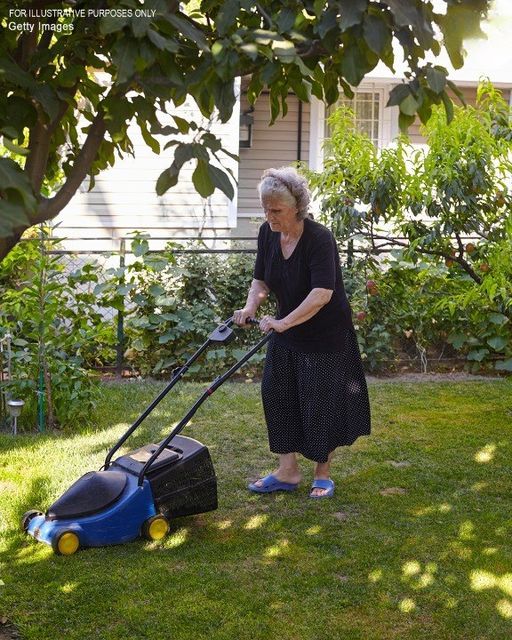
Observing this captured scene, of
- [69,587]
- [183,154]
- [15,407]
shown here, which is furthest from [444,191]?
[183,154]

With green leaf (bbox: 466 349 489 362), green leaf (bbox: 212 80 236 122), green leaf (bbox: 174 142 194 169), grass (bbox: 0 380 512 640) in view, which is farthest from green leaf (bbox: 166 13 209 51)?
green leaf (bbox: 466 349 489 362)

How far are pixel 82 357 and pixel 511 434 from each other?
132 inches

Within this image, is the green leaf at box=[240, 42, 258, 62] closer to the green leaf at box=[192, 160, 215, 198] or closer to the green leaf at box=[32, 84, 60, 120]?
the green leaf at box=[192, 160, 215, 198]

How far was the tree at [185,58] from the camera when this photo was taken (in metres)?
2.01

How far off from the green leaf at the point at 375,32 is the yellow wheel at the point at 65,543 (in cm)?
298

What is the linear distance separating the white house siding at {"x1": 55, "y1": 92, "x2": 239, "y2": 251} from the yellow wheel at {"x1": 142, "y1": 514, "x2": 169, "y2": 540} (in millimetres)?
7013

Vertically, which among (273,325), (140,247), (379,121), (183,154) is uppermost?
(379,121)

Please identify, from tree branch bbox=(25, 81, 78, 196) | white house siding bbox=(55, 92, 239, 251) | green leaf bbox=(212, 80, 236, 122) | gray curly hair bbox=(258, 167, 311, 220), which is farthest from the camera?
white house siding bbox=(55, 92, 239, 251)

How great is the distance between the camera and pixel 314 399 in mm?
5059

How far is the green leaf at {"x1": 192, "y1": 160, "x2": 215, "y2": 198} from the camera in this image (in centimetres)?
202

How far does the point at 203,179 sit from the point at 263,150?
41.0 ft

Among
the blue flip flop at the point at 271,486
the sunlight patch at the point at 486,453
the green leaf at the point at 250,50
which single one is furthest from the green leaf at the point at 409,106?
the sunlight patch at the point at 486,453

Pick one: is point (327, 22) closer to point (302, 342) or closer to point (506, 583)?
point (506, 583)

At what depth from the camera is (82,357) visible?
7582 millimetres
